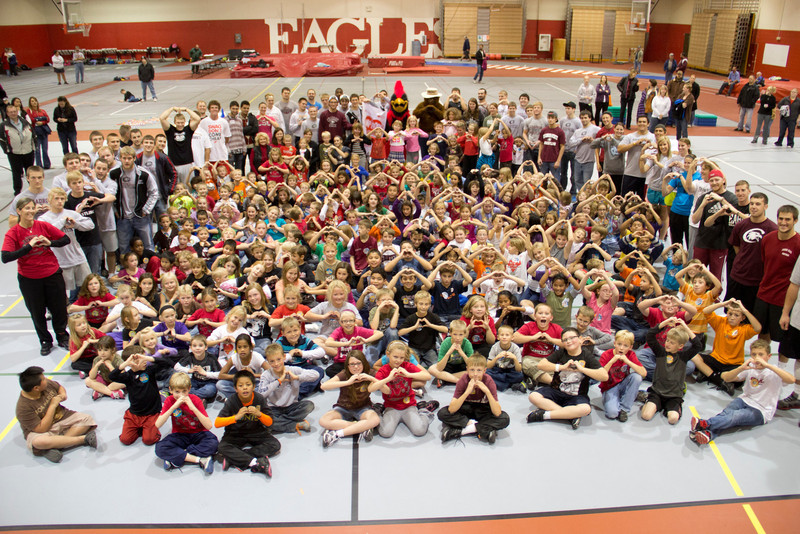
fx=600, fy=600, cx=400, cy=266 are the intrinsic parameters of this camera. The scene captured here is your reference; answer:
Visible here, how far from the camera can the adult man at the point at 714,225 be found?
26.7ft

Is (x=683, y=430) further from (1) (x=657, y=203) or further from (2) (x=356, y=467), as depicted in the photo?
(1) (x=657, y=203)

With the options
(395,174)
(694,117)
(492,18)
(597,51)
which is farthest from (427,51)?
(395,174)

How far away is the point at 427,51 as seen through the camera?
40688mm

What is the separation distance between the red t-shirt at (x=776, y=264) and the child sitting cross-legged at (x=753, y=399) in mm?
885

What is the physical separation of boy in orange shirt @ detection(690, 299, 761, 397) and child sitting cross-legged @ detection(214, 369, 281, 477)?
4.88 m

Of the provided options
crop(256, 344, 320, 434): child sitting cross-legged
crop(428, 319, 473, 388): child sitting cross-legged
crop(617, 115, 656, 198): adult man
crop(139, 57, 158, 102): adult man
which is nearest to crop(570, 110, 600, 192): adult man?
crop(617, 115, 656, 198): adult man

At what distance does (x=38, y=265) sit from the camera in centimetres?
736

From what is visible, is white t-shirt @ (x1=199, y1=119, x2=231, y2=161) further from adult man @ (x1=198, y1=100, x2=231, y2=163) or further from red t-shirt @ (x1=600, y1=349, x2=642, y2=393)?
red t-shirt @ (x1=600, y1=349, x2=642, y2=393)

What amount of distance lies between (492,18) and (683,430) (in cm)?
3830

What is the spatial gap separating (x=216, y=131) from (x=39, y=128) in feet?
21.4

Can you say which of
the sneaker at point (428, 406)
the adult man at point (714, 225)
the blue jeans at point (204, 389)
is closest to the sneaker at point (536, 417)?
the sneaker at point (428, 406)

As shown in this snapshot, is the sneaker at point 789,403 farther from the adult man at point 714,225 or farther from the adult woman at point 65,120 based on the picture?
the adult woman at point 65,120

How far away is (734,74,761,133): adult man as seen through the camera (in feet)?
60.8

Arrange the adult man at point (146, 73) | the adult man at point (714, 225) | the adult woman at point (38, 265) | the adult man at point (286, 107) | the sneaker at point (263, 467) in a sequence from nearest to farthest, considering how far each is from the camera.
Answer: the sneaker at point (263, 467)
the adult woman at point (38, 265)
the adult man at point (714, 225)
the adult man at point (286, 107)
the adult man at point (146, 73)
